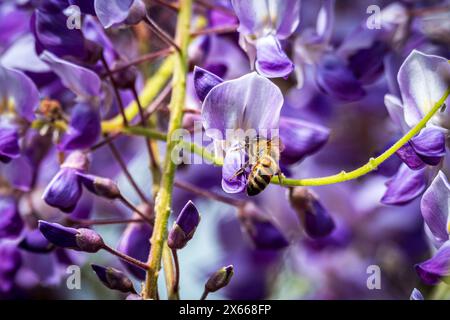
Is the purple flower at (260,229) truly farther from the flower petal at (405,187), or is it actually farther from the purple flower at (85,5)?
the purple flower at (85,5)

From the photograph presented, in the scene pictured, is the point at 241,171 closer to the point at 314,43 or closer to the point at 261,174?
the point at 261,174

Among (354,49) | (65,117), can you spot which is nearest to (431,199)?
(354,49)

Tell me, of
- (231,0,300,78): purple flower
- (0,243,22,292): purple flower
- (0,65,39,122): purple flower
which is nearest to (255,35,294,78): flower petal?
(231,0,300,78): purple flower

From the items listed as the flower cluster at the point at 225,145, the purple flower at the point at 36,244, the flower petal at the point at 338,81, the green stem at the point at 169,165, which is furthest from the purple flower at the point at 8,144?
the flower petal at the point at 338,81

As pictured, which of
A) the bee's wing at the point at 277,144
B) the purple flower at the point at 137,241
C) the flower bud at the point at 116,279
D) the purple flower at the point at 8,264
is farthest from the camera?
the purple flower at the point at 8,264

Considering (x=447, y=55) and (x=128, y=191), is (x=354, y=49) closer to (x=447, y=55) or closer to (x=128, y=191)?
(x=447, y=55)

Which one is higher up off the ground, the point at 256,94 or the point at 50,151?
the point at 256,94

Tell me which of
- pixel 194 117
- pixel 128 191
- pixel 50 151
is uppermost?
pixel 194 117
